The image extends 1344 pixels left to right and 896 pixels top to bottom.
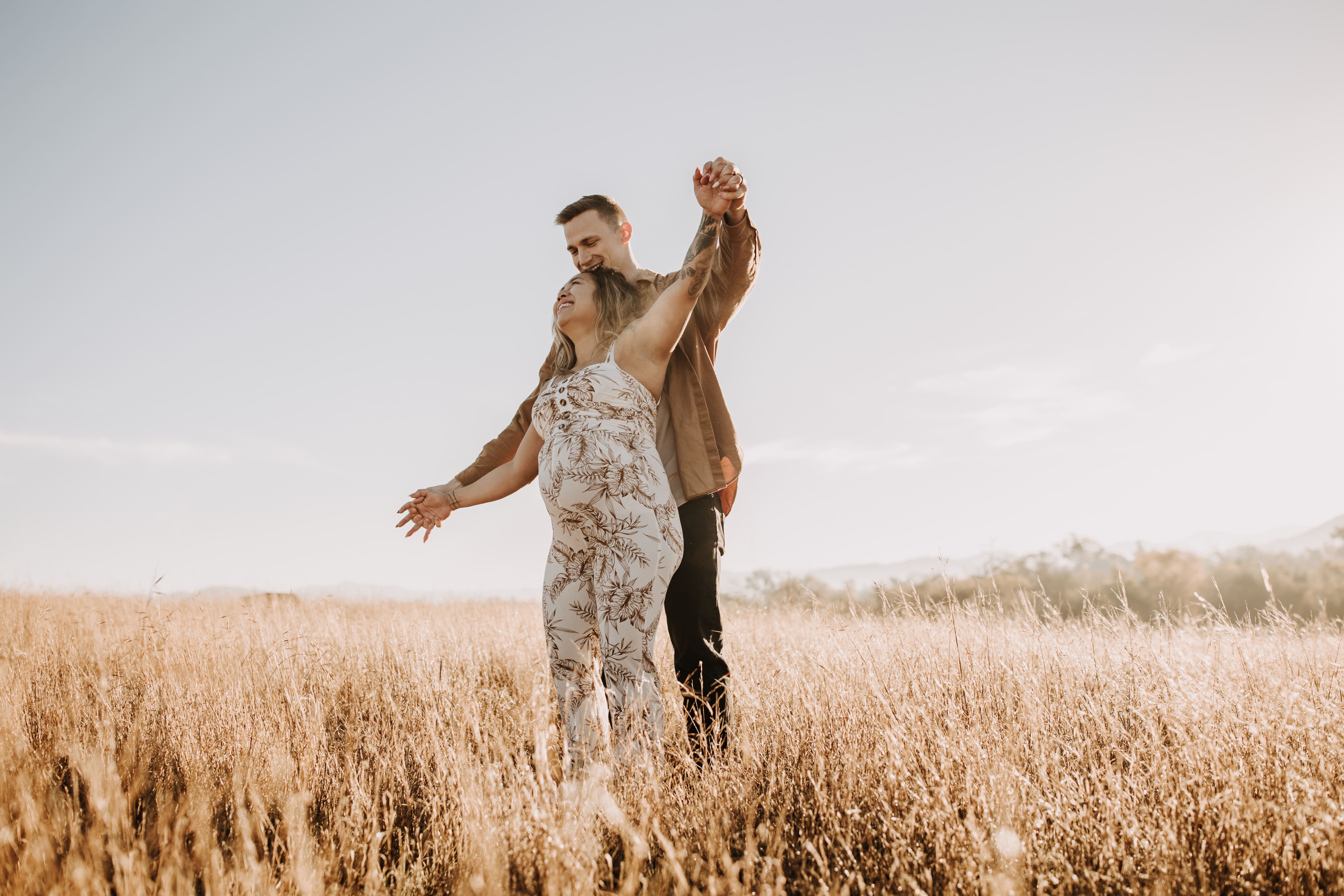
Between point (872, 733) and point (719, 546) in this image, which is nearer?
point (872, 733)

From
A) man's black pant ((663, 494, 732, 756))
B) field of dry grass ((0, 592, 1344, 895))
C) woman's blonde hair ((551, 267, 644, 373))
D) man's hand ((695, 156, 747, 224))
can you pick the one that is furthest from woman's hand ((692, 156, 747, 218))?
field of dry grass ((0, 592, 1344, 895))

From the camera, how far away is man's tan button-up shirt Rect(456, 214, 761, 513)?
7.73 ft

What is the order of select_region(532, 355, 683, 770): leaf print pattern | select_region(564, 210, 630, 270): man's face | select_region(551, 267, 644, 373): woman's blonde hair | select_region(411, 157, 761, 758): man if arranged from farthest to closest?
1. select_region(564, 210, 630, 270): man's face
2. select_region(551, 267, 644, 373): woman's blonde hair
3. select_region(411, 157, 761, 758): man
4. select_region(532, 355, 683, 770): leaf print pattern

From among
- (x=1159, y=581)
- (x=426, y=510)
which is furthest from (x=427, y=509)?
(x=1159, y=581)

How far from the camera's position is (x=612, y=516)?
210 centimetres

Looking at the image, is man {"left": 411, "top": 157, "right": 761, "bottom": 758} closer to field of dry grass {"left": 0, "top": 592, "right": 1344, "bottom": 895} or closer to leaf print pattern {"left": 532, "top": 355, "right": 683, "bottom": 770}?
leaf print pattern {"left": 532, "top": 355, "right": 683, "bottom": 770}

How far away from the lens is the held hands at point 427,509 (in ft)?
9.39

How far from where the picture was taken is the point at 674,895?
1296mm

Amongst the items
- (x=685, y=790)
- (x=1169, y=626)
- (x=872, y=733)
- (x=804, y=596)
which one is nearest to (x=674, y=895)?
(x=685, y=790)

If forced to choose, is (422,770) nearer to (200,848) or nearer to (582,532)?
(200,848)

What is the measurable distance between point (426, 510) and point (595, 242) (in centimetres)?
133

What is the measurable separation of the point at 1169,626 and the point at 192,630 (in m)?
7.21

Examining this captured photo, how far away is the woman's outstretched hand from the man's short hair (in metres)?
1.28

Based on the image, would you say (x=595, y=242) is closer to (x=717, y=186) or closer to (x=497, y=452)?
(x=717, y=186)
